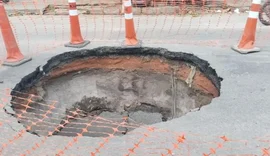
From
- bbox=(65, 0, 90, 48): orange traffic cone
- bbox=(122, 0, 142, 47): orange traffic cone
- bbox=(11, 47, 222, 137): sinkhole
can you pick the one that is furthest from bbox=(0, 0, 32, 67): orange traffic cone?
bbox=(122, 0, 142, 47): orange traffic cone

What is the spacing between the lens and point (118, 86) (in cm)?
610

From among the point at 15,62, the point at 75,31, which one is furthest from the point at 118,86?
the point at 15,62

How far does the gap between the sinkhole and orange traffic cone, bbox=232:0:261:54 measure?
0.86 meters

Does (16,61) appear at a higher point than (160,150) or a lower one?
higher

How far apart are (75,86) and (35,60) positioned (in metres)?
0.91

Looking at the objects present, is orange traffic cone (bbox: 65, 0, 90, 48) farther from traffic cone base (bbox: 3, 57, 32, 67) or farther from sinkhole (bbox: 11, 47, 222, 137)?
traffic cone base (bbox: 3, 57, 32, 67)

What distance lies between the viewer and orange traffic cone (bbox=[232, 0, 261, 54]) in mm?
5132

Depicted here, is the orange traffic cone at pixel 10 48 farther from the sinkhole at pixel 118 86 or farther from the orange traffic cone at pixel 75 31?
the orange traffic cone at pixel 75 31

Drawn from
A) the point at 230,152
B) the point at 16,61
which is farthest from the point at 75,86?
the point at 230,152

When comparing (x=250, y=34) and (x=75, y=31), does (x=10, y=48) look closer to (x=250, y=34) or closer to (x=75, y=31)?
(x=75, y=31)

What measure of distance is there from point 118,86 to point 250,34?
103 inches

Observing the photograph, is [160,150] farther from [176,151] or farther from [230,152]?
[230,152]

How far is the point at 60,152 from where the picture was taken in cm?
304

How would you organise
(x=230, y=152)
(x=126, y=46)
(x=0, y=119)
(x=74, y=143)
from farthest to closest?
(x=126, y=46)
(x=0, y=119)
(x=74, y=143)
(x=230, y=152)
